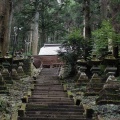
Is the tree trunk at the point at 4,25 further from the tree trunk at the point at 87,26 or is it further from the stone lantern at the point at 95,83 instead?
the stone lantern at the point at 95,83

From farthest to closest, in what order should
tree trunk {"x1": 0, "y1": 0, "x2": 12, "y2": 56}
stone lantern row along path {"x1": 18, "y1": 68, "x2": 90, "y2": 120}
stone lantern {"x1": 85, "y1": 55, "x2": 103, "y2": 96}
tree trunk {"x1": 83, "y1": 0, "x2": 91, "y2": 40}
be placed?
tree trunk {"x1": 83, "y1": 0, "x2": 91, "y2": 40}, tree trunk {"x1": 0, "y1": 0, "x2": 12, "y2": 56}, stone lantern {"x1": 85, "y1": 55, "x2": 103, "y2": 96}, stone lantern row along path {"x1": 18, "y1": 68, "x2": 90, "y2": 120}

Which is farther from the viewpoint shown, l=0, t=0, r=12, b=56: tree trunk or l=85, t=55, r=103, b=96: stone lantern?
l=0, t=0, r=12, b=56: tree trunk

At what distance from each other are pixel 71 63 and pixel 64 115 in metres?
9.21

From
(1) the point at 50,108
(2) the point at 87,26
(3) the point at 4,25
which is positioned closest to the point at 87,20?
(2) the point at 87,26

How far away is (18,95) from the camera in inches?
555

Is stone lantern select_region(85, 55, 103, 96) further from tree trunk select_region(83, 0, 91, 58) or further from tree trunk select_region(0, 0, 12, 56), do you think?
tree trunk select_region(0, 0, 12, 56)

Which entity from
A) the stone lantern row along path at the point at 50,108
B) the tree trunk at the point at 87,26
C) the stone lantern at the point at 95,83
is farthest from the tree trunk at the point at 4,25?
the stone lantern at the point at 95,83

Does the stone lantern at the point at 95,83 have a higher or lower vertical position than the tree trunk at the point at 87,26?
lower

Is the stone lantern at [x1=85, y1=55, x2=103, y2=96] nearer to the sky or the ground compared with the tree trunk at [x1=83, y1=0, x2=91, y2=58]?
nearer to the ground

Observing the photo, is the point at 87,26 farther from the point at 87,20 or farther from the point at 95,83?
the point at 95,83

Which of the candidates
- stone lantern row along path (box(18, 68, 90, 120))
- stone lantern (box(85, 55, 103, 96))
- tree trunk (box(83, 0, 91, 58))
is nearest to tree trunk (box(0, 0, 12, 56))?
tree trunk (box(83, 0, 91, 58))

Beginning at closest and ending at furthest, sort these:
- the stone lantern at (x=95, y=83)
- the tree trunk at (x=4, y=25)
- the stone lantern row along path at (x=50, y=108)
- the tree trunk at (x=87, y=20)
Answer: the stone lantern row along path at (x=50, y=108) → the stone lantern at (x=95, y=83) → the tree trunk at (x=4, y=25) → the tree trunk at (x=87, y=20)

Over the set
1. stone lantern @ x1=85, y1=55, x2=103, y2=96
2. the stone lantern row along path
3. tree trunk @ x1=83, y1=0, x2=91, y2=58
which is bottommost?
the stone lantern row along path

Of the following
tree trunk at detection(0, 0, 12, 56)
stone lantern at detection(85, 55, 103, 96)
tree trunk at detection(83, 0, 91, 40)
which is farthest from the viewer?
tree trunk at detection(83, 0, 91, 40)
